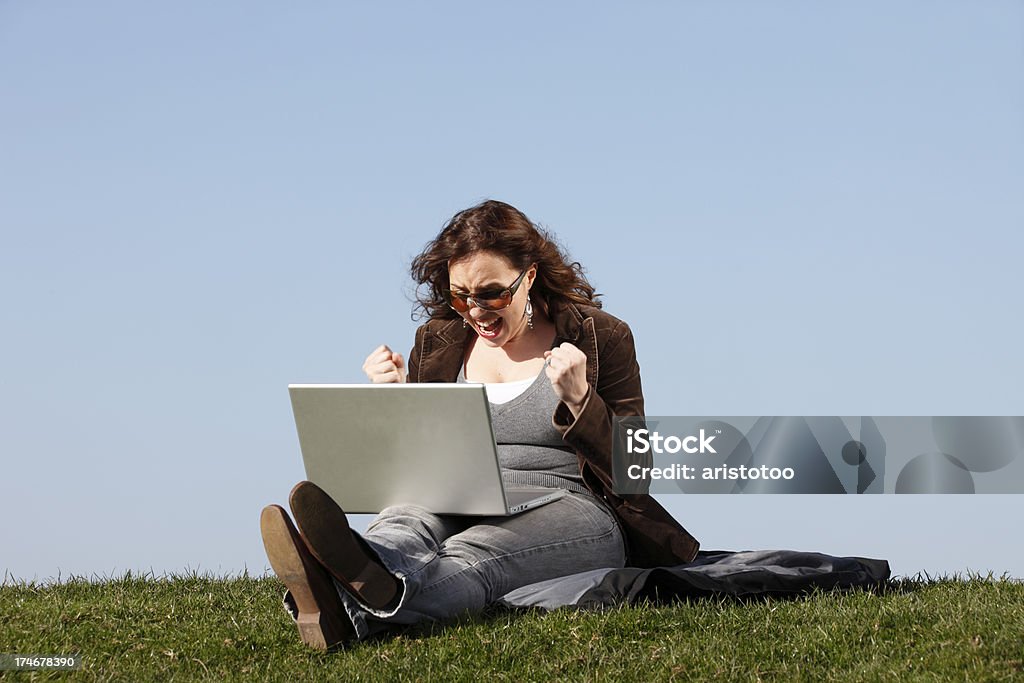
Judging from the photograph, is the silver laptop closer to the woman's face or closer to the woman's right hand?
the woman's right hand

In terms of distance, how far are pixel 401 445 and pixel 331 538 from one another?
726 mm

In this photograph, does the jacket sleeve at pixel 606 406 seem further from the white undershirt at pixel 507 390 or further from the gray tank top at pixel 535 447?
→ the white undershirt at pixel 507 390

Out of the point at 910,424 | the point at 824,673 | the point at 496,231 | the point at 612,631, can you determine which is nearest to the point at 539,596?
the point at 612,631

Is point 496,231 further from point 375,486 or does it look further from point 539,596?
point 539,596

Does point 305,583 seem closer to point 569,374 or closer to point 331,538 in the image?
point 331,538

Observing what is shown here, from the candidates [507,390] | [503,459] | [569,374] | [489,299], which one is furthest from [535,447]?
[489,299]

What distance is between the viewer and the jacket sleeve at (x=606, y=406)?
529 cm

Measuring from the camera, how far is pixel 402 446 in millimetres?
4941

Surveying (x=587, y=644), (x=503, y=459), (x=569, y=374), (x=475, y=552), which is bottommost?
(x=587, y=644)

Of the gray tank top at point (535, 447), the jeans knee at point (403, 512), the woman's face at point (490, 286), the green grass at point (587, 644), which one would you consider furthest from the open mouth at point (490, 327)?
the green grass at point (587, 644)

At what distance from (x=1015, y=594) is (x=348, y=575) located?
11.3ft

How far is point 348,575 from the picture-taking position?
→ 4371mm

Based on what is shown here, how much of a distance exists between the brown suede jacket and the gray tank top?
0.10 metres

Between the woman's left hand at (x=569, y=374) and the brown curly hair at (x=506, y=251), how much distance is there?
2.21 feet
